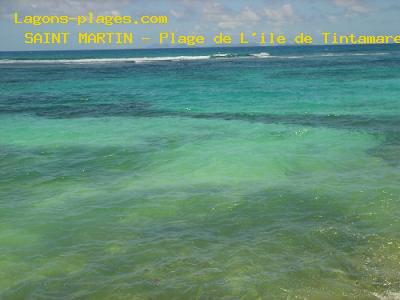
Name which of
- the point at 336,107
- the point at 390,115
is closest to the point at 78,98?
the point at 336,107

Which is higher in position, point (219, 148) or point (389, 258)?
point (219, 148)

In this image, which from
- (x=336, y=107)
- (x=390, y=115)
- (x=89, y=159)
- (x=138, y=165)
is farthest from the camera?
(x=336, y=107)

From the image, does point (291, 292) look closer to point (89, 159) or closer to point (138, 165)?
point (138, 165)

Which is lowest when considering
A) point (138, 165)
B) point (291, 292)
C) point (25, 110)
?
point (291, 292)

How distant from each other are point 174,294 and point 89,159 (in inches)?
393

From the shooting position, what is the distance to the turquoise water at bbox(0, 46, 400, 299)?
8.23 meters

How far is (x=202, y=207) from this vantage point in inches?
460

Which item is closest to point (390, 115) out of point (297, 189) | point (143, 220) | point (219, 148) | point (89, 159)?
point (219, 148)

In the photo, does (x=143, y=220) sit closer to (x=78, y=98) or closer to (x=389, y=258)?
(x=389, y=258)

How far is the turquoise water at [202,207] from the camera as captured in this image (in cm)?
823

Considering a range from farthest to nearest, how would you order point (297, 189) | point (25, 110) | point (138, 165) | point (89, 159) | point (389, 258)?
1. point (25, 110)
2. point (89, 159)
3. point (138, 165)
4. point (297, 189)
5. point (389, 258)

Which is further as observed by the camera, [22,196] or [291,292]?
[22,196]

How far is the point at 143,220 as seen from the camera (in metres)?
11.0

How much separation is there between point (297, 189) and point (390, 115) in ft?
45.2
